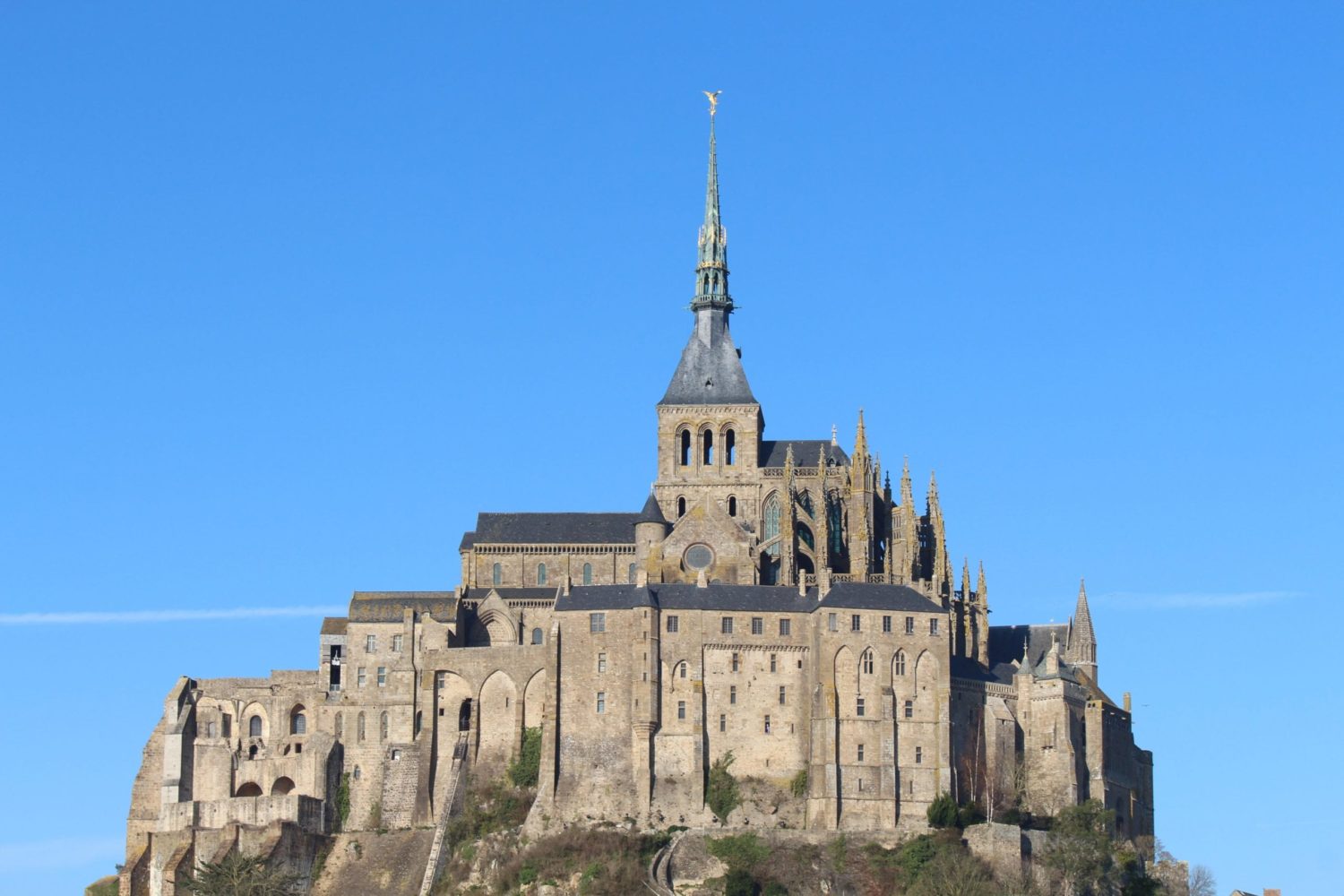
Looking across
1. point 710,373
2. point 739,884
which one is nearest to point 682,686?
point 739,884

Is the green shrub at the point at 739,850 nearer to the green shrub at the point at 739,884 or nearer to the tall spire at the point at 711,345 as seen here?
the green shrub at the point at 739,884

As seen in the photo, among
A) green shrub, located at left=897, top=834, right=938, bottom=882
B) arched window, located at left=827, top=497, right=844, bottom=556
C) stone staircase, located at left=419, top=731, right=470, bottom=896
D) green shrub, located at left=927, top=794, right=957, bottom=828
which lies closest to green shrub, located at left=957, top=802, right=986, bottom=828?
green shrub, located at left=927, top=794, right=957, bottom=828

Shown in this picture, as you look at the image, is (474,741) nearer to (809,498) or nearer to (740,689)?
(740,689)

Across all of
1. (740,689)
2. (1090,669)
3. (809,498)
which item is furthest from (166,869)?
(1090,669)

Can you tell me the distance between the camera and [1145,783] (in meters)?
139

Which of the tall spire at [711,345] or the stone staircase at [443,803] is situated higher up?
the tall spire at [711,345]

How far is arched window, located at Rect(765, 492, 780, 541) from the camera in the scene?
137m

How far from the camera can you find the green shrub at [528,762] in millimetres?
125438

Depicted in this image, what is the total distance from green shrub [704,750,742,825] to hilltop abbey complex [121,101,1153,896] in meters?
0.46

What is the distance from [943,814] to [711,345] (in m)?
33.1

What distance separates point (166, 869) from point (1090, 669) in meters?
46.1

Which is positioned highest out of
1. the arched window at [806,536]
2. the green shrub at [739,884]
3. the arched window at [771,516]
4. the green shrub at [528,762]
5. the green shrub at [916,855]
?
the arched window at [771,516]

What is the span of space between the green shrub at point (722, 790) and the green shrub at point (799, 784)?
2.43 meters

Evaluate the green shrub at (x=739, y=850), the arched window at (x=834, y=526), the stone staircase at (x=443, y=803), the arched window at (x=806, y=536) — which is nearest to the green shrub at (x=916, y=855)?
the green shrub at (x=739, y=850)
